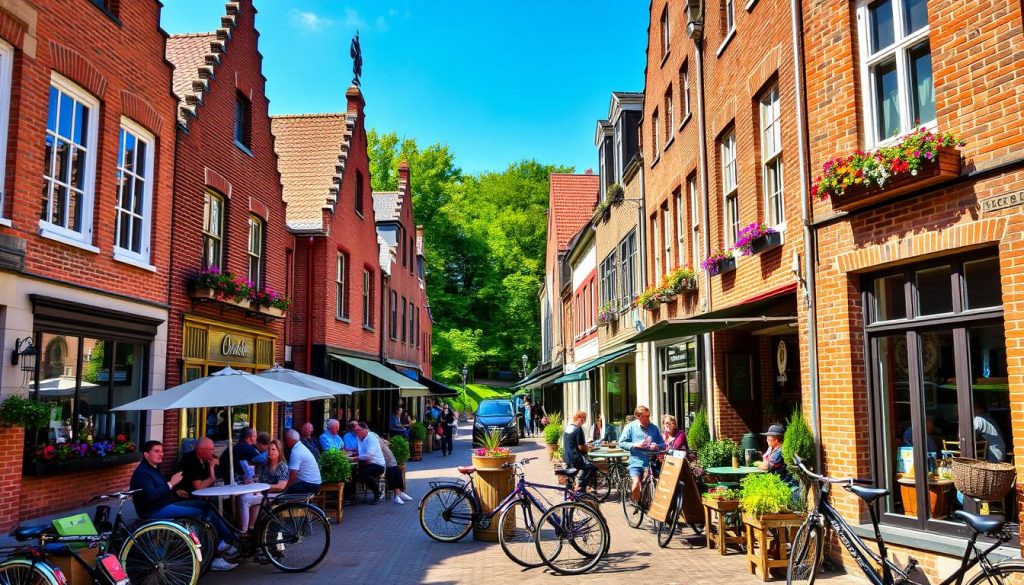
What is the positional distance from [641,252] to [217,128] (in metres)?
9.55

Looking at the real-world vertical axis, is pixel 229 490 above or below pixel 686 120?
below

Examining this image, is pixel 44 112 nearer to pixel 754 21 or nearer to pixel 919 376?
pixel 754 21

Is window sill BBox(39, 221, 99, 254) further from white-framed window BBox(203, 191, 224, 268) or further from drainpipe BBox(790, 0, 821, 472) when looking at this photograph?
drainpipe BBox(790, 0, 821, 472)

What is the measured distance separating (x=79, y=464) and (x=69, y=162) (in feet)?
12.6

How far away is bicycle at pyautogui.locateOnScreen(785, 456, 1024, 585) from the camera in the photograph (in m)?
5.39

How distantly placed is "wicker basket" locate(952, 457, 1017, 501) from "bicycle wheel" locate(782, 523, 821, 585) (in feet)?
4.07

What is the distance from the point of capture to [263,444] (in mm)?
12305

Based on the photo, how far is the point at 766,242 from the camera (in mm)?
10477

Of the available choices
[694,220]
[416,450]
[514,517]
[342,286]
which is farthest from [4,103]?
[416,450]

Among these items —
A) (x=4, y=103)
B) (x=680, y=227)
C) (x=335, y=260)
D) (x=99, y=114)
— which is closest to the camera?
(x=4, y=103)

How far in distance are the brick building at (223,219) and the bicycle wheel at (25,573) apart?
648 cm

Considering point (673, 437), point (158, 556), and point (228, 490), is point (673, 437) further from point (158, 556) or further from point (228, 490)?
point (158, 556)

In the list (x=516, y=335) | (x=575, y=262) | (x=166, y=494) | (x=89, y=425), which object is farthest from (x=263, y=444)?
(x=516, y=335)

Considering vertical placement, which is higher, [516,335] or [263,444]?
[516,335]
